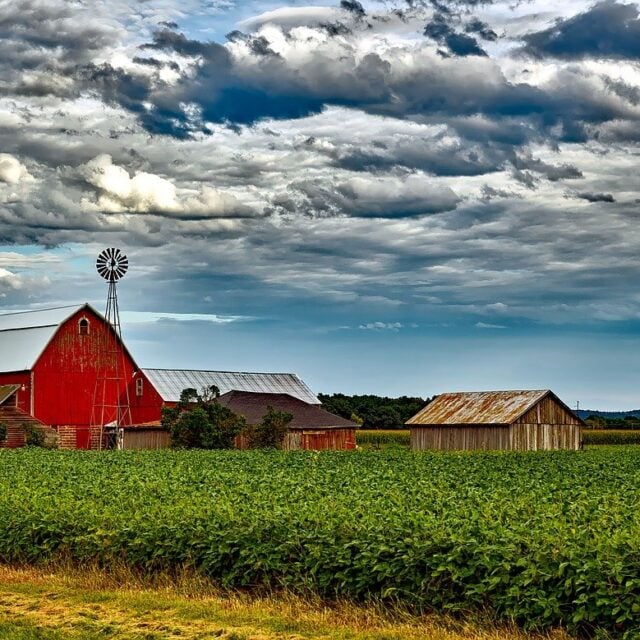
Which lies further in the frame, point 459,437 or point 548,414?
point 548,414

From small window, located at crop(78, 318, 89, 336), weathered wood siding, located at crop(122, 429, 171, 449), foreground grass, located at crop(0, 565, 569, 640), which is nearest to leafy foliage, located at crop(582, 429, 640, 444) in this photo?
weathered wood siding, located at crop(122, 429, 171, 449)

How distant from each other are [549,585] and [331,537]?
132 inches

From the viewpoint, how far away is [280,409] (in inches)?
2783

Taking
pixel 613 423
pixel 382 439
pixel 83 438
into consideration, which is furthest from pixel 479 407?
pixel 613 423

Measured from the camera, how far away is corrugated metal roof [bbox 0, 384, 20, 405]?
6532 cm

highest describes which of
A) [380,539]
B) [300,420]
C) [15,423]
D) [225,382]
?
[225,382]

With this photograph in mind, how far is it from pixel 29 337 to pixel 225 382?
15309 millimetres

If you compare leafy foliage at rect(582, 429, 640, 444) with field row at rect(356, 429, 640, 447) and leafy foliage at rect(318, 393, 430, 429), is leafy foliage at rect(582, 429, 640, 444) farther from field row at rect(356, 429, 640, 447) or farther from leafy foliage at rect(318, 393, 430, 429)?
leafy foliage at rect(318, 393, 430, 429)

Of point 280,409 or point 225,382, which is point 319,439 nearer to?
point 280,409

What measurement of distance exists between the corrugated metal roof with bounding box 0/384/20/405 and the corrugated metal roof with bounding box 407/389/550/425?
1019 inches

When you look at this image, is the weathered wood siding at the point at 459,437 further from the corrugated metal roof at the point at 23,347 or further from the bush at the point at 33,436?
the corrugated metal roof at the point at 23,347

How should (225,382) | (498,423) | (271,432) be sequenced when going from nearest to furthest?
(271,432)
(498,423)
(225,382)

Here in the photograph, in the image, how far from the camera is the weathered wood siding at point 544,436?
67562 millimetres

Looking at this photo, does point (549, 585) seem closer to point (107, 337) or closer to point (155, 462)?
point (155, 462)
